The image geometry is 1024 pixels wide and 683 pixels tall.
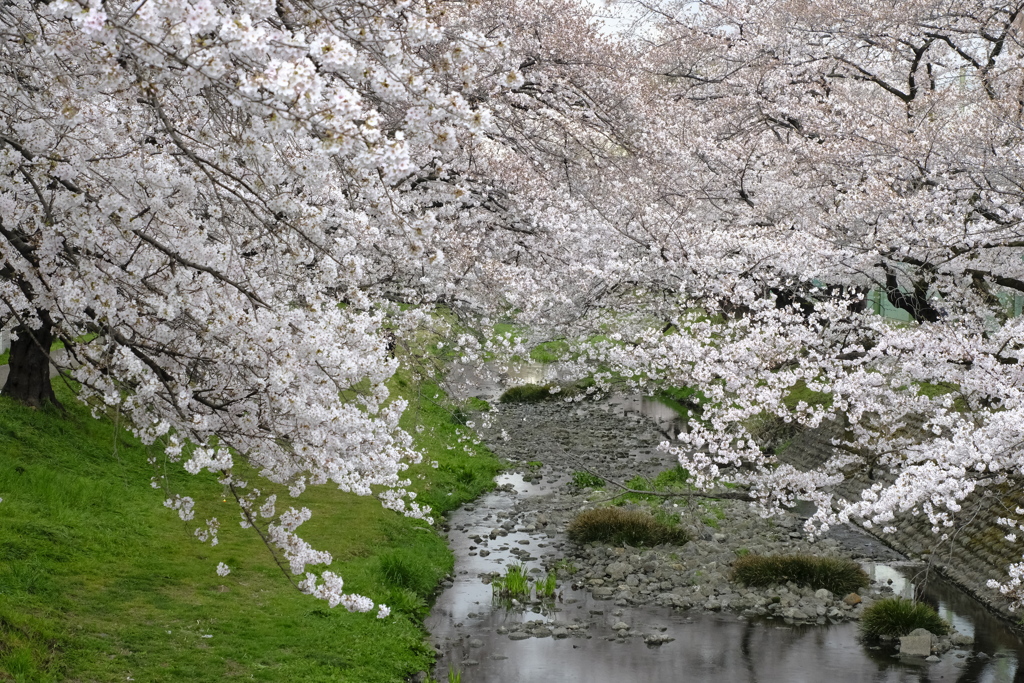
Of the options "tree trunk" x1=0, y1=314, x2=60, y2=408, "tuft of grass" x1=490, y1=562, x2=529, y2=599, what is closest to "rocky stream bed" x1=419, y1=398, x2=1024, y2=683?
"tuft of grass" x1=490, y1=562, x2=529, y2=599

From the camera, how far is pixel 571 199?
13.0 meters

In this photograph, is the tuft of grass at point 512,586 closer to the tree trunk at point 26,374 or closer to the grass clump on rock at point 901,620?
the grass clump on rock at point 901,620

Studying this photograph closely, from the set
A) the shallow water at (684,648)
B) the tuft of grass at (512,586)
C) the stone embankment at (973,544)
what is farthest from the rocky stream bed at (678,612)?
the stone embankment at (973,544)

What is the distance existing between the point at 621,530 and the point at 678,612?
3068 mm

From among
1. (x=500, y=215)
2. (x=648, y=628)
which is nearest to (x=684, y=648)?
(x=648, y=628)

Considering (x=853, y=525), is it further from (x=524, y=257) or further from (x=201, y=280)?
(x=201, y=280)

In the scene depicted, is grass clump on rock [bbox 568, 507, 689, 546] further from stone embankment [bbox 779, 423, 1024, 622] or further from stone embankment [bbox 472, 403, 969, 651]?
stone embankment [bbox 779, 423, 1024, 622]

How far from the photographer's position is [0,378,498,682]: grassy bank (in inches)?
327

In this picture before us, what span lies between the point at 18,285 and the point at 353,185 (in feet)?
7.49

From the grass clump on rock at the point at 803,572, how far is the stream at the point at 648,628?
39cm

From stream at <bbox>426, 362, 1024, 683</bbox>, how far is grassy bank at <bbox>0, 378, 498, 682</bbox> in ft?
2.62

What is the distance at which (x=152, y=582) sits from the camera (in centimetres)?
1006

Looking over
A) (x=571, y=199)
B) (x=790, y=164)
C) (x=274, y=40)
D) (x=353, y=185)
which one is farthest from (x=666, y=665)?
(x=790, y=164)

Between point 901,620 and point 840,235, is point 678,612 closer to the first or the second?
point 901,620
